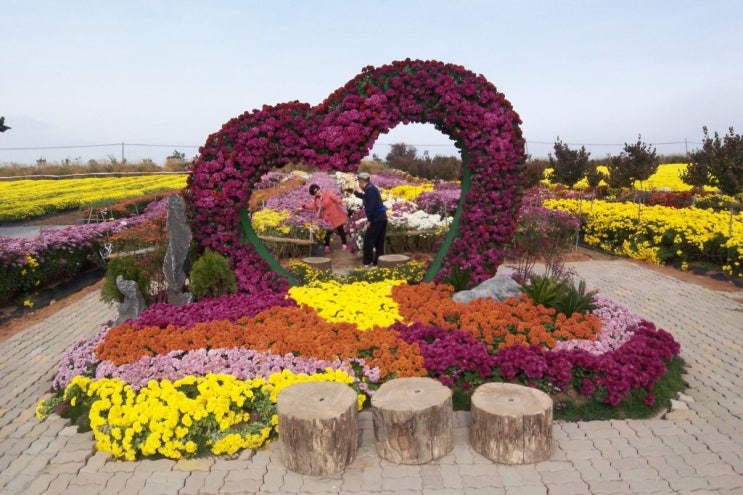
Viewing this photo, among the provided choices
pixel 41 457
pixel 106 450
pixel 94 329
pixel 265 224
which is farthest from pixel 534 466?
pixel 265 224

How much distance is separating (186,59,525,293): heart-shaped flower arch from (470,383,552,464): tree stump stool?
141 inches

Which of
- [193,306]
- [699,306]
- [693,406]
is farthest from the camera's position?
[699,306]

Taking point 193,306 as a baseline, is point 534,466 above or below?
below

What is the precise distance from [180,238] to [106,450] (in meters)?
3.05

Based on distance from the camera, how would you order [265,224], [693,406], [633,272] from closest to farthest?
[693,406]
[633,272]
[265,224]

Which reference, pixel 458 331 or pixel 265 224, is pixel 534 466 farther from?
pixel 265 224

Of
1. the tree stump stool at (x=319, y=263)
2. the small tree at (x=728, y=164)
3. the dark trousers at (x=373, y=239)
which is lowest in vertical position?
the tree stump stool at (x=319, y=263)

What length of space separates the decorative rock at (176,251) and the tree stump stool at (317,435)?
3289mm

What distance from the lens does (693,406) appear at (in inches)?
193

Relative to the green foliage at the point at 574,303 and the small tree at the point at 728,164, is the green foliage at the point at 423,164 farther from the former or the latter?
the green foliage at the point at 574,303

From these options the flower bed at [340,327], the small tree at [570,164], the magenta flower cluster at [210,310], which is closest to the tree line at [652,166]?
the small tree at [570,164]

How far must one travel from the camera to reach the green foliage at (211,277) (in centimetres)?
700

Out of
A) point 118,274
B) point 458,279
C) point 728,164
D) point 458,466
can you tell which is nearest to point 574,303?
point 458,279

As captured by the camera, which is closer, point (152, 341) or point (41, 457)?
point (41, 457)
